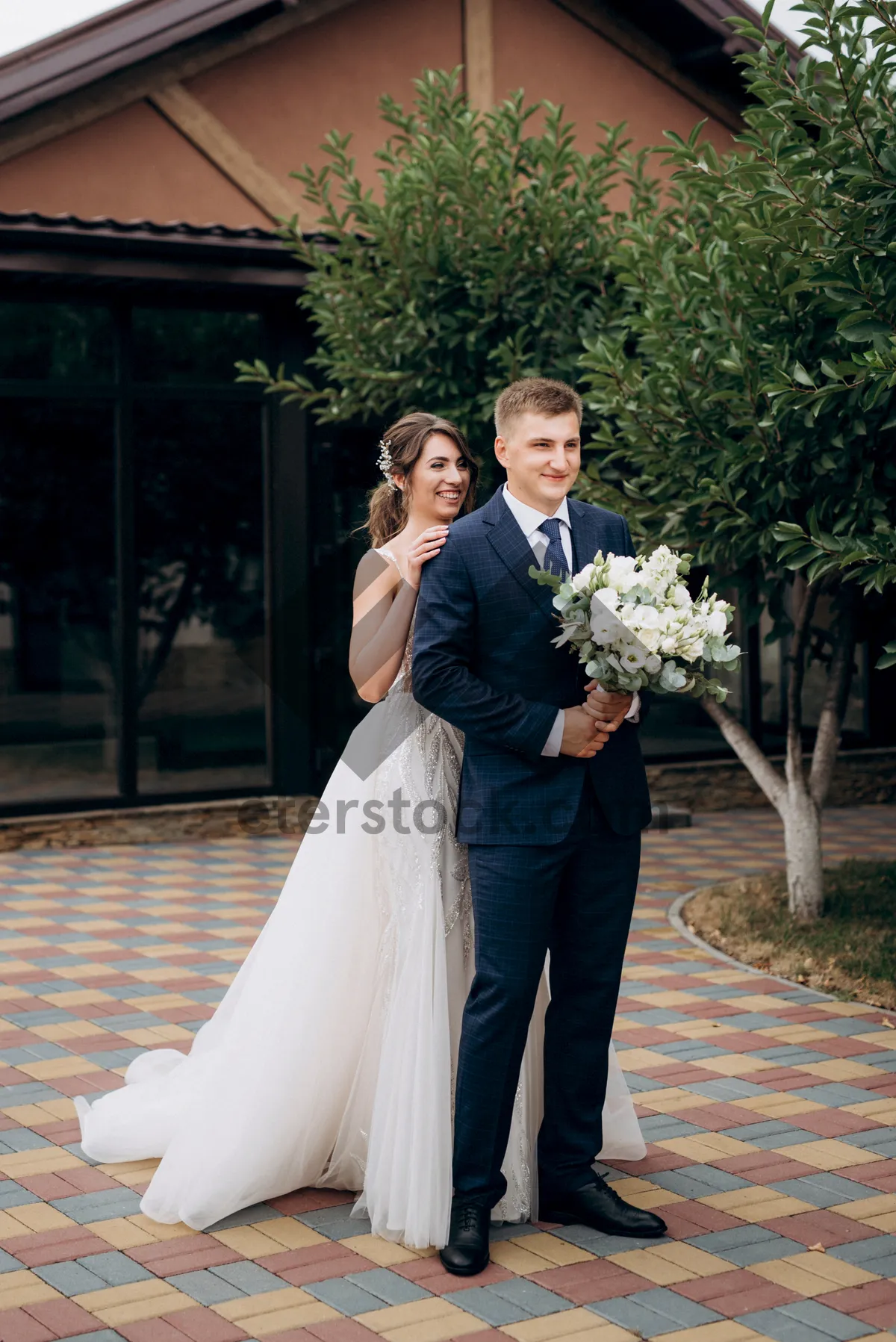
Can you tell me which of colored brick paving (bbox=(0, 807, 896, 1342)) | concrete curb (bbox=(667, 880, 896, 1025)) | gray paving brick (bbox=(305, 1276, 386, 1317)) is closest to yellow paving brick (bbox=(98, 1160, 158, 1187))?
colored brick paving (bbox=(0, 807, 896, 1342))

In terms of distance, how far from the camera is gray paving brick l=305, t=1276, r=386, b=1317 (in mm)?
3482

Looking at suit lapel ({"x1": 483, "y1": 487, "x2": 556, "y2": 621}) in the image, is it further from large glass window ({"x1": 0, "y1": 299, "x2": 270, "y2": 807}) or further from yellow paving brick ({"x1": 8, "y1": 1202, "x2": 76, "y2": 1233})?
large glass window ({"x1": 0, "y1": 299, "x2": 270, "y2": 807})

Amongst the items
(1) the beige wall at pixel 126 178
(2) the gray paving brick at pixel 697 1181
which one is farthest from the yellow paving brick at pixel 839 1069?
(1) the beige wall at pixel 126 178

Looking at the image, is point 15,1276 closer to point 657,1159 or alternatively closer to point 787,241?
point 657,1159

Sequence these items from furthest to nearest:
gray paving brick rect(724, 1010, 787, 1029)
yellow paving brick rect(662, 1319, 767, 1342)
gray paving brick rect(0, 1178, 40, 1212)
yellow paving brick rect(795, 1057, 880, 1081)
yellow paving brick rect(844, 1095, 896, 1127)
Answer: gray paving brick rect(724, 1010, 787, 1029) < yellow paving brick rect(795, 1057, 880, 1081) < yellow paving brick rect(844, 1095, 896, 1127) < gray paving brick rect(0, 1178, 40, 1212) < yellow paving brick rect(662, 1319, 767, 1342)

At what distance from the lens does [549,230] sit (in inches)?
325

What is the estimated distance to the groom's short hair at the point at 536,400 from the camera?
→ 3797mm

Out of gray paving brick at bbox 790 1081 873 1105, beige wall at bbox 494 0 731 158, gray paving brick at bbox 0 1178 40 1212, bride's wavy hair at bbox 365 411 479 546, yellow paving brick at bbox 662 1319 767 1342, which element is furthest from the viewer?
beige wall at bbox 494 0 731 158

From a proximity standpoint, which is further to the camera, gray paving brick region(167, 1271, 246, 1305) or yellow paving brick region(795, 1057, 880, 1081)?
yellow paving brick region(795, 1057, 880, 1081)

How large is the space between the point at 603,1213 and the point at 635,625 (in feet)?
4.98

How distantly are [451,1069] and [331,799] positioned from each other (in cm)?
82

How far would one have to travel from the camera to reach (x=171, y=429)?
1036 cm

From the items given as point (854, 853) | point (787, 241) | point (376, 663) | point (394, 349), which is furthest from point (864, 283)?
point (854, 853)

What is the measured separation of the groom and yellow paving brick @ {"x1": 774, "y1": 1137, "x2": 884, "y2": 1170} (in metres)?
0.74
